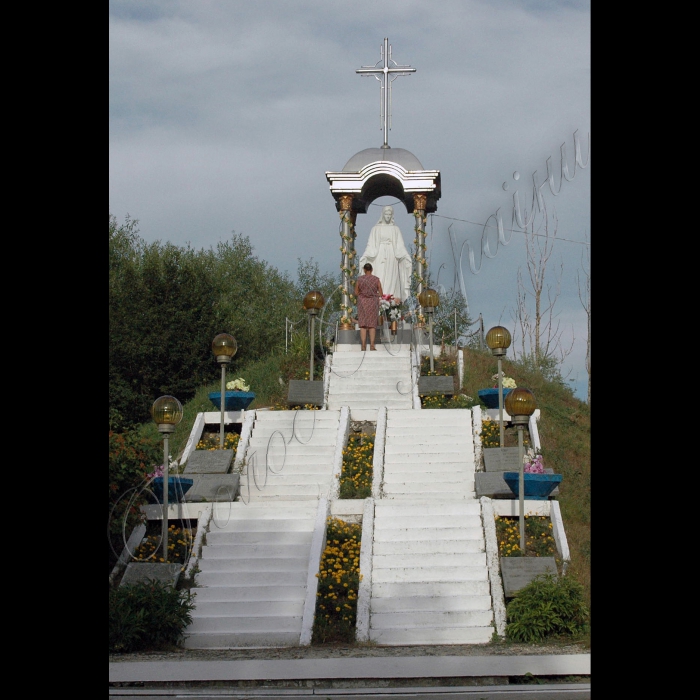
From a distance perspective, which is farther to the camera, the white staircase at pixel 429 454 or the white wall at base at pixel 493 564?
the white staircase at pixel 429 454

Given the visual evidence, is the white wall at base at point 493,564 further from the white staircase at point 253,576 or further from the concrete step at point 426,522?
the white staircase at point 253,576

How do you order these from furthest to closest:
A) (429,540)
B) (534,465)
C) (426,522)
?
(534,465)
(426,522)
(429,540)

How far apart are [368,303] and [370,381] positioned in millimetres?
1831

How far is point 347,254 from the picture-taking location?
66.0 feet

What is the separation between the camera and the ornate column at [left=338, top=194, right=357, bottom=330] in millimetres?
19656

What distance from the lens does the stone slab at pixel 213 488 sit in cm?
1205

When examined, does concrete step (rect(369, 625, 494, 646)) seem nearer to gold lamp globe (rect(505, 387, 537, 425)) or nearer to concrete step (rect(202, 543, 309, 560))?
concrete step (rect(202, 543, 309, 560))

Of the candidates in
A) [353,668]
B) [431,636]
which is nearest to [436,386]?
[431,636]

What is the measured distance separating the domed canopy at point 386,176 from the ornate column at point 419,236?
0.15m

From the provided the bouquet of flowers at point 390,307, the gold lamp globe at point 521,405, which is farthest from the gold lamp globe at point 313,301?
the gold lamp globe at point 521,405

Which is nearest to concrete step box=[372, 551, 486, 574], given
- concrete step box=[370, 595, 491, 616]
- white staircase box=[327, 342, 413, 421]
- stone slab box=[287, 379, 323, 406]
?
concrete step box=[370, 595, 491, 616]

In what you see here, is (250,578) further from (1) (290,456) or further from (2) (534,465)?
(2) (534,465)
